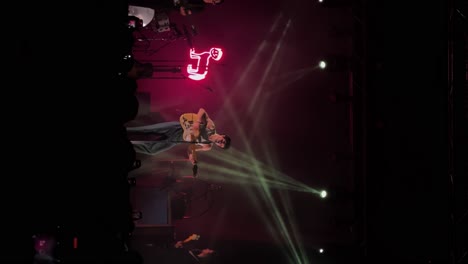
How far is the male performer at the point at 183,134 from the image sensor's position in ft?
31.4

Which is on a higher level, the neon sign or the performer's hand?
the neon sign

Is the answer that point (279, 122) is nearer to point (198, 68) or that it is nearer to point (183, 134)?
point (198, 68)

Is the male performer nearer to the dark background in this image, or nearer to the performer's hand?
the dark background

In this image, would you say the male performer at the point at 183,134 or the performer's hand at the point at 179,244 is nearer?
the male performer at the point at 183,134

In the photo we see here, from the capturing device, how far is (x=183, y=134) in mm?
10875

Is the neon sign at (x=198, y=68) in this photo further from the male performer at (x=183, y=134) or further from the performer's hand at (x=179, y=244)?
the performer's hand at (x=179, y=244)

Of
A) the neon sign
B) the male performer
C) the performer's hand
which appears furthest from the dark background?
the male performer

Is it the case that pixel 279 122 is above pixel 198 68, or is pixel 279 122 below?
below

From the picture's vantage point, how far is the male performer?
9.59m

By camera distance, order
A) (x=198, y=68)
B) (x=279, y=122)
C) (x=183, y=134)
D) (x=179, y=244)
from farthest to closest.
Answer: (x=279, y=122)
(x=179, y=244)
(x=198, y=68)
(x=183, y=134)

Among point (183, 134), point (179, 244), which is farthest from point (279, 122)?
point (179, 244)

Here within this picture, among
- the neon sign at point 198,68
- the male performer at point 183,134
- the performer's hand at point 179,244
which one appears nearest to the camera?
the male performer at point 183,134

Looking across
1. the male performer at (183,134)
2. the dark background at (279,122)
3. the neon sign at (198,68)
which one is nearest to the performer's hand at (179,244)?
the dark background at (279,122)

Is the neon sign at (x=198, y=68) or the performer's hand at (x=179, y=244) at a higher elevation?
the neon sign at (x=198, y=68)
